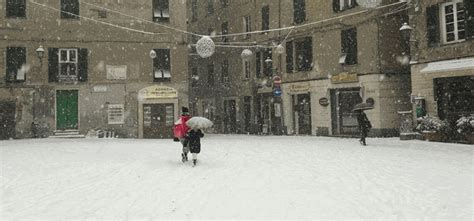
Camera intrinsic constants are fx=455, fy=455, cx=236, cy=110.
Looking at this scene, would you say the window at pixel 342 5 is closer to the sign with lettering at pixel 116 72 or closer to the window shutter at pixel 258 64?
the window shutter at pixel 258 64

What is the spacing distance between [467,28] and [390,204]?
14201mm

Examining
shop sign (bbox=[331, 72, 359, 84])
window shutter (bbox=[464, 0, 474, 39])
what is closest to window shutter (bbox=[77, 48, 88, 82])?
shop sign (bbox=[331, 72, 359, 84])

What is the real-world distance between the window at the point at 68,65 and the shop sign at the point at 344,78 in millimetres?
14836

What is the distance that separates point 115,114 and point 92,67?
3012 mm

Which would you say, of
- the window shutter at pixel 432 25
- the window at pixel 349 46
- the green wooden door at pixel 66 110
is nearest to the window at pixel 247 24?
the window at pixel 349 46

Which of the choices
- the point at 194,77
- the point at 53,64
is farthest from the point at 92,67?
the point at 194,77

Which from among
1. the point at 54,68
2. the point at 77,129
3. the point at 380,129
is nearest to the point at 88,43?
the point at 54,68

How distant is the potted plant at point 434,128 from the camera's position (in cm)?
1914

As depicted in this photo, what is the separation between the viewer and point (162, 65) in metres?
27.6

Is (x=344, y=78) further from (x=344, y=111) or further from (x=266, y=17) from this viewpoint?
(x=266, y=17)

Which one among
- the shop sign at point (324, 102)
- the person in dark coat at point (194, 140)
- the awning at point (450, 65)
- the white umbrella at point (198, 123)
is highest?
the awning at point (450, 65)

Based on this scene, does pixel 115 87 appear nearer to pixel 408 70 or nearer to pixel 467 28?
pixel 408 70

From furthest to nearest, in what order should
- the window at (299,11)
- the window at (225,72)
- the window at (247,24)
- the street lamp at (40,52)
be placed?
the window at (225,72), the window at (247,24), the window at (299,11), the street lamp at (40,52)

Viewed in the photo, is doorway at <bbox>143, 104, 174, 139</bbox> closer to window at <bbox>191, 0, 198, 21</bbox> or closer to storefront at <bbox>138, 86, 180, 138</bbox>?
storefront at <bbox>138, 86, 180, 138</bbox>
